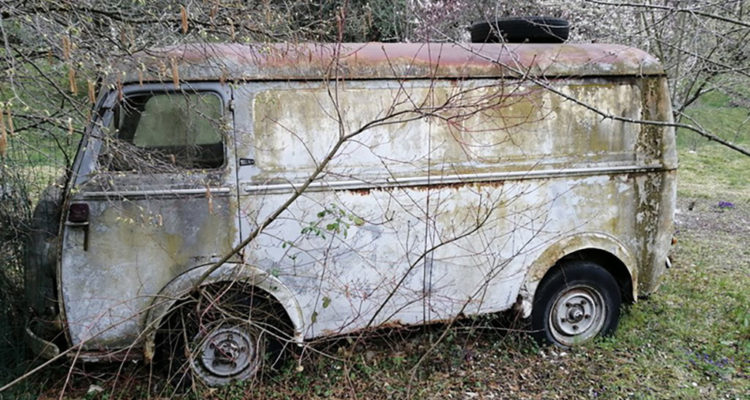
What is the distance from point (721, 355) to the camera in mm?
5086

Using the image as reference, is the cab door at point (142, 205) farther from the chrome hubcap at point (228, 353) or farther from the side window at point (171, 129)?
the chrome hubcap at point (228, 353)

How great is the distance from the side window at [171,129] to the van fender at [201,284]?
2.43 feet

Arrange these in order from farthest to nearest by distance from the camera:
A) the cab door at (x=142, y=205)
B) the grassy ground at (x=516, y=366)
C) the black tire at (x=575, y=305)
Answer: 1. the black tire at (x=575, y=305)
2. the grassy ground at (x=516, y=366)
3. the cab door at (x=142, y=205)

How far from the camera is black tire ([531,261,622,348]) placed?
5062 mm

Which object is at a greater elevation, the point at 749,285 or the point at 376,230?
the point at 376,230

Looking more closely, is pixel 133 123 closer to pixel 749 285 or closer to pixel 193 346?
pixel 193 346

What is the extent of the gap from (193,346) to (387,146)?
2020 mm

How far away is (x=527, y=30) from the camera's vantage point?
5113mm

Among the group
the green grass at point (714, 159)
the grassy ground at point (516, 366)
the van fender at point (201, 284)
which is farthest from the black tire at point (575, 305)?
the green grass at point (714, 159)

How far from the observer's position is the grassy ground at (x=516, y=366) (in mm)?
4414

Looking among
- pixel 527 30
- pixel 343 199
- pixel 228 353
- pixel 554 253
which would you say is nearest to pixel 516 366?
pixel 554 253

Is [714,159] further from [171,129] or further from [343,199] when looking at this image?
[171,129]

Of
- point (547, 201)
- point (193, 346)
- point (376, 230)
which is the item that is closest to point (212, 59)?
point (376, 230)

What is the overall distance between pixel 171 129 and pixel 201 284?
1100mm
